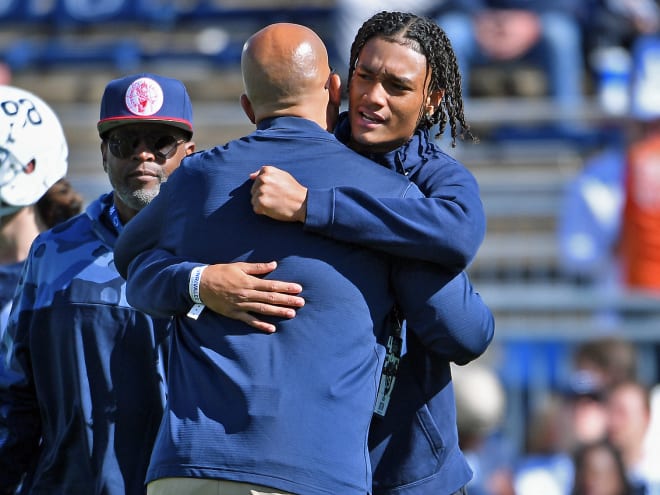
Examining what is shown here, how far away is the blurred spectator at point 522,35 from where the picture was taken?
1123 cm

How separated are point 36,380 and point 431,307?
1.21 m

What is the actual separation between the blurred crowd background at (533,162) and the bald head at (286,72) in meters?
3.47

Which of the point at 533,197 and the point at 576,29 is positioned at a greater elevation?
the point at 576,29

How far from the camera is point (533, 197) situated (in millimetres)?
→ 10516

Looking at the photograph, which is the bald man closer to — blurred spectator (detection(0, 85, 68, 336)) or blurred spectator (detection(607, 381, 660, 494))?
blurred spectator (detection(0, 85, 68, 336))

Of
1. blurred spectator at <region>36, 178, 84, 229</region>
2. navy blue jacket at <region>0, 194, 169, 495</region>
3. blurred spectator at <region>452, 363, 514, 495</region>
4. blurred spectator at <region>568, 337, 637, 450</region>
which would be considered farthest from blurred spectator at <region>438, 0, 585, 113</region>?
navy blue jacket at <region>0, 194, 169, 495</region>

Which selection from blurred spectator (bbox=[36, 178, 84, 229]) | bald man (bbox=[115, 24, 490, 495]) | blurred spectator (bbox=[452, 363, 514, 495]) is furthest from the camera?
blurred spectator (bbox=[452, 363, 514, 495])

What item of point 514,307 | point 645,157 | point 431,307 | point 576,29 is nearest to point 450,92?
point 431,307

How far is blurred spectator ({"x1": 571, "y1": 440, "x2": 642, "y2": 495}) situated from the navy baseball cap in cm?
504

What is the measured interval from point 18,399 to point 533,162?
796 centimetres

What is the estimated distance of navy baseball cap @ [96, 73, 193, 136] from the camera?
3529 millimetres

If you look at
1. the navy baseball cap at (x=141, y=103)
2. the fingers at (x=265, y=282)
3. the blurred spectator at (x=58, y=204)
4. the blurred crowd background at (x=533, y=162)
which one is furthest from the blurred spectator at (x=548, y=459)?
the fingers at (x=265, y=282)

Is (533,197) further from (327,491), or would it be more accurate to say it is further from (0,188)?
(327,491)

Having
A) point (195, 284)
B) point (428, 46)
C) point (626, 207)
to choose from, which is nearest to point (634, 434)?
point (626, 207)
